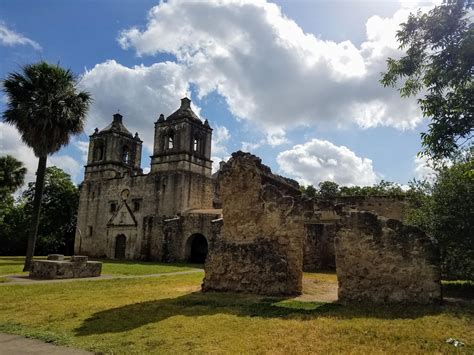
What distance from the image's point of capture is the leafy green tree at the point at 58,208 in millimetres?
39469

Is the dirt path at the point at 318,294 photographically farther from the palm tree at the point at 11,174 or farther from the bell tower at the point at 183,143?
the palm tree at the point at 11,174

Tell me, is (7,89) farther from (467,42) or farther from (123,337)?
(467,42)

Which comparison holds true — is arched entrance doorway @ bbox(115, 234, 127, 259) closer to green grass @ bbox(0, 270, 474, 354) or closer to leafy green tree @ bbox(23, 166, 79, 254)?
leafy green tree @ bbox(23, 166, 79, 254)

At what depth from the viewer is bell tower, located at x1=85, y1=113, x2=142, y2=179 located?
3781 centimetres

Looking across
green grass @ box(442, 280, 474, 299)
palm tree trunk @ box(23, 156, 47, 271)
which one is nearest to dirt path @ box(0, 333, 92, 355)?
green grass @ box(442, 280, 474, 299)

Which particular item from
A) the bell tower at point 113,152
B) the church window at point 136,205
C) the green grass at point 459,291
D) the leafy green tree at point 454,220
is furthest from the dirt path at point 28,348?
the bell tower at point 113,152

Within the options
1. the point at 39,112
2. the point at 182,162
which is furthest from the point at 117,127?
the point at 39,112

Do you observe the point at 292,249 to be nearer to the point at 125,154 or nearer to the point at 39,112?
the point at 39,112

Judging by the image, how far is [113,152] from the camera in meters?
37.9

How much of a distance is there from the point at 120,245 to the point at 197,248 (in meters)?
8.29

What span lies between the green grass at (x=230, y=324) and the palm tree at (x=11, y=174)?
20.6 metres

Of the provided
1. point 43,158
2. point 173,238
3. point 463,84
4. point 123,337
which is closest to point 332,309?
point 123,337

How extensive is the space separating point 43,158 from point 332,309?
14.9 meters

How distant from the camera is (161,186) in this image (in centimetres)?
3291
